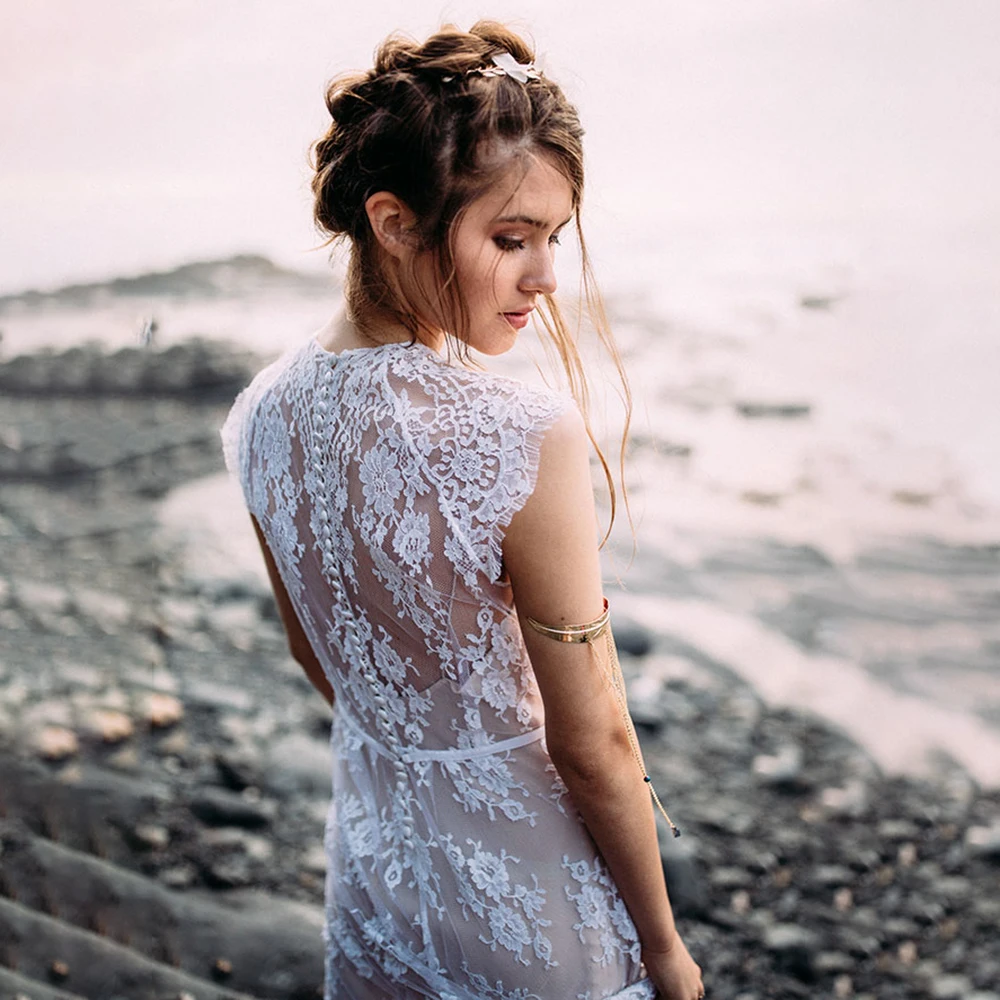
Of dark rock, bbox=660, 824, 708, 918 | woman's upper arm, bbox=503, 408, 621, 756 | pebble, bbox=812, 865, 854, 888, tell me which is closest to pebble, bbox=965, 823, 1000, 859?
pebble, bbox=812, 865, 854, 888

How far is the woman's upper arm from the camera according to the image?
3.43 ft

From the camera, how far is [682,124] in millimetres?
8047

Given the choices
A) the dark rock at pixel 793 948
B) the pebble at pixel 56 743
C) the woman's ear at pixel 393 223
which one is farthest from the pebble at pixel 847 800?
the woman's ear at pixel 393 223

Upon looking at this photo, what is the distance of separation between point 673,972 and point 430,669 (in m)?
0.48

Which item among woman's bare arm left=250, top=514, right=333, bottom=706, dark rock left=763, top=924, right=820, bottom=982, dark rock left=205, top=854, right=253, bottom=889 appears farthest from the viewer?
dark rock left=205, top=854, right=253, bottom=889

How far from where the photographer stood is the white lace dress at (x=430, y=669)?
107 cm

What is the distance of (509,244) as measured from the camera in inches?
44.5

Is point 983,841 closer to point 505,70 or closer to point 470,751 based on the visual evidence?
point 470,751

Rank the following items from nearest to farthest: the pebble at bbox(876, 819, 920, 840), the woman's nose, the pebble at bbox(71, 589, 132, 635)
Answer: the woman's nose
the pebble at bbox(876, 819, 920, 840)
the pebble at bbox(71, 589, 132, 635)

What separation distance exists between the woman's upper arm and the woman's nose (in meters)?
0.19

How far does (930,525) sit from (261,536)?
14.2 feet

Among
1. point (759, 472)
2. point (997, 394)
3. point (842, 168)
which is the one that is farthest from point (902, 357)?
point (842, 168)

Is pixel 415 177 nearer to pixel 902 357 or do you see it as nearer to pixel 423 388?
pixel 423 388

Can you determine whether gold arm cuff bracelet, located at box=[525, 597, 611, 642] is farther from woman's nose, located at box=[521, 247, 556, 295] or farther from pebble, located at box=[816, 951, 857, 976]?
pebble, located at box=[816, 951, 857, 976]
